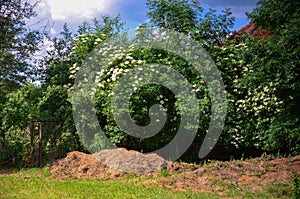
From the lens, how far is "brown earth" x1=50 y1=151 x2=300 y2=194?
278 inches

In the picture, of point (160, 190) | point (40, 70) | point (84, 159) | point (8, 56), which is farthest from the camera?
point (40, 70)

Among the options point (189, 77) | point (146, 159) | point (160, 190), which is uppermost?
point (189, 77)

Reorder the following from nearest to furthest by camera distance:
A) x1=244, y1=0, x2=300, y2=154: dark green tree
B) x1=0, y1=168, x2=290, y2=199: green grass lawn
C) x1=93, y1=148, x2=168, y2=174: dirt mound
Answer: x1=0, y1=168, x2=290, y2=199: green grass lawn, x1=244, y1=0, x2=300, y2=154: dark green tree, x1=93, y1=148, x2=168, y2=174: dirt mound

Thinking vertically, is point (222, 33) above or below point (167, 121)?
above

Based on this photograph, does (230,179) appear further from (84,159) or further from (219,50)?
(219,50)

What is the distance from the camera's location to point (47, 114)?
11602mm

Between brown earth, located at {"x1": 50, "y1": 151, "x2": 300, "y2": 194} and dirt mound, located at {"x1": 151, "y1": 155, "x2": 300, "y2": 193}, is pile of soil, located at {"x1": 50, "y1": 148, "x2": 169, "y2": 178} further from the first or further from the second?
dirt mound, located at {"x1": 151, "y1": 155, "x2": 300, "y2": 193}

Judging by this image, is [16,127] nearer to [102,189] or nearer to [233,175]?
[102,189]

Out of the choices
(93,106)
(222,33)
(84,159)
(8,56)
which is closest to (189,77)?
(222,33)

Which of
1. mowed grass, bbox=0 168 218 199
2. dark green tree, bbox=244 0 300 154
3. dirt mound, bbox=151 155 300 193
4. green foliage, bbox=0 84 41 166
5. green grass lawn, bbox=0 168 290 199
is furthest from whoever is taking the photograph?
green foliage, bbox=0 84 41 166

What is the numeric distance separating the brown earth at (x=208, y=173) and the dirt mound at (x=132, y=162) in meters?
0.12

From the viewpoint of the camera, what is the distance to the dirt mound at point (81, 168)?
8617 millimetres

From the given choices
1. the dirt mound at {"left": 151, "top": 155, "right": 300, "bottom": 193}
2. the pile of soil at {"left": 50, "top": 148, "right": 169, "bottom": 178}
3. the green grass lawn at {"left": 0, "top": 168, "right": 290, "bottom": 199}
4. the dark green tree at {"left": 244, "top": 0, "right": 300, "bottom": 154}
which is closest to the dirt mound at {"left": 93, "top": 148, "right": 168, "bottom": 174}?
the pile of soil at {"left": 50, "top": 148, "right": 169, "bottom": 178}

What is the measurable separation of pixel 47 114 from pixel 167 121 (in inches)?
148
